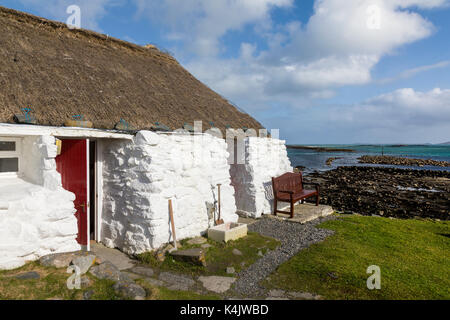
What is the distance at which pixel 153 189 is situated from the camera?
18.1ft

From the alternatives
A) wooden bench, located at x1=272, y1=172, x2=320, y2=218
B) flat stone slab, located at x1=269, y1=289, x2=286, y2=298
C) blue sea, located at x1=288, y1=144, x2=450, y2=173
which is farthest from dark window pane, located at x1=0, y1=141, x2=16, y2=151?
blue sea, located at x1=288, y1=144, x2=450, y2=173

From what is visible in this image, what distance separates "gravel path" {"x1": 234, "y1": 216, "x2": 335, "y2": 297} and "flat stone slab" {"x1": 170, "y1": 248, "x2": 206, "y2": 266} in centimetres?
75

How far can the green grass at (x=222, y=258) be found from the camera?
5129 millimetres

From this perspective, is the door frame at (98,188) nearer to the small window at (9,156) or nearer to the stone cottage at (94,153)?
the stone cottage at (94,153)

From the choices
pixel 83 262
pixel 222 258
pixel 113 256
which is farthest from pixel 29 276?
pixel 222 258

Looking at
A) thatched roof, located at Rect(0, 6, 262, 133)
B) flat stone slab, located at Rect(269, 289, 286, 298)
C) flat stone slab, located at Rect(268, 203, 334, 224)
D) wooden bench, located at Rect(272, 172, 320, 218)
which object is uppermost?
thatched roof, located at Rect(0, 6, 262, 133)

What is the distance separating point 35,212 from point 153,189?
1.92 metres

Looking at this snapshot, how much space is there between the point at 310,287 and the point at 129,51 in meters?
8.49

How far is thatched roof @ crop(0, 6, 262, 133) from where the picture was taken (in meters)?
5.12

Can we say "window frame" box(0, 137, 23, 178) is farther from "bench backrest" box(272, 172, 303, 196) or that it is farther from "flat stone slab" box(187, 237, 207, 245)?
"bench backrest" box(272, 172, 303, 196)
